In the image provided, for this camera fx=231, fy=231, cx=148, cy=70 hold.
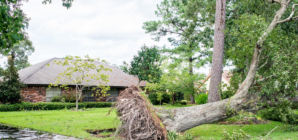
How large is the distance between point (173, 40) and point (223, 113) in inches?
878

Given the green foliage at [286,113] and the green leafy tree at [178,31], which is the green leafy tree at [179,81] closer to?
the green leafy tree at [178,31]

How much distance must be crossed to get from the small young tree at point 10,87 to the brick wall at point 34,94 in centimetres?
175

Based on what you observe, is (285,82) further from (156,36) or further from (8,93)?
(156,36)

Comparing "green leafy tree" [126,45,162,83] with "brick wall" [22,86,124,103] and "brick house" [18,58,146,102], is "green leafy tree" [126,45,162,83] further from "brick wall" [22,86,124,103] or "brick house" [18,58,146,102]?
"brick wall" [22,86,124,103]

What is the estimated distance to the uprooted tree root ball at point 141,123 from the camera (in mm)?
6605

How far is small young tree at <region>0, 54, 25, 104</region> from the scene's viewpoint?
1686cm

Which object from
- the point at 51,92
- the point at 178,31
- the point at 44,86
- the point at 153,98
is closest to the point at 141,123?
the point at 44,86

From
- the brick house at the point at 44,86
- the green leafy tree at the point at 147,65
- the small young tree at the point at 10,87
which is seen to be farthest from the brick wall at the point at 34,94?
the green leafy tree at the point at 147,65

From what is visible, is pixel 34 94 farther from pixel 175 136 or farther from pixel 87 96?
pixel 175 136

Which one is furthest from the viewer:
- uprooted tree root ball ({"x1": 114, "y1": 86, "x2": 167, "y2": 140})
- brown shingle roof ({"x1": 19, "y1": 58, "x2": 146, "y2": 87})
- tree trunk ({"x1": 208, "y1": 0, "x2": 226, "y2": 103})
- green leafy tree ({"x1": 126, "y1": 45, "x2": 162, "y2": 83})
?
green leafy tree ({"x1": 126, "y1": 45, "x2": 162, "y2": 83})

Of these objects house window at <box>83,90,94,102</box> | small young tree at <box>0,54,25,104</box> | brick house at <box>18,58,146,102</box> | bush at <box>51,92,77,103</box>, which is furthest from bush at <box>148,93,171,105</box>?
small young tree at <box>0,54,25,104</box>

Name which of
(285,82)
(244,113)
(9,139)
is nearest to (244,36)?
(285,82)

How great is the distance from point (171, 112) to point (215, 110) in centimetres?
159

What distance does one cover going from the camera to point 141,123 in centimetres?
682
